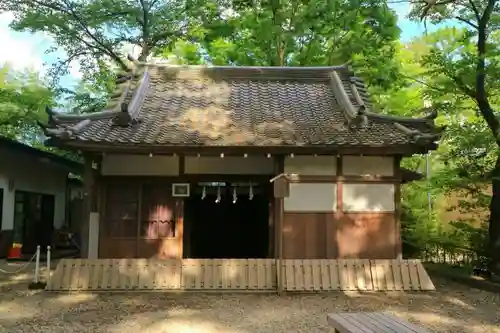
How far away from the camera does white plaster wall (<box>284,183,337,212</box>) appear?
434 inches

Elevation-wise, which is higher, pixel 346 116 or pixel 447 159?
pixel 346 116

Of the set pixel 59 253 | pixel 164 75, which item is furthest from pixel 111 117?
pixel 59 253

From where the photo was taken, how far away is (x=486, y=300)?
9.80 meters

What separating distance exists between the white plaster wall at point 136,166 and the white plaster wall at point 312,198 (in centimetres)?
282

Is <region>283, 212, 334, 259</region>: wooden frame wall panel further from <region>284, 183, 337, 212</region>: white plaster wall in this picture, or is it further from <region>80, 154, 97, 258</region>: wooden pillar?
<region>80, 154, 97, 258</region>: wooden pillar

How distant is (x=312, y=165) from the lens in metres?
11.1

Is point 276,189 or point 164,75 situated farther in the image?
point 164,75

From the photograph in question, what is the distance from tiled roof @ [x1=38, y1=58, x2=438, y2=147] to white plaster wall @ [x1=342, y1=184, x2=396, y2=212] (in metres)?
1.18

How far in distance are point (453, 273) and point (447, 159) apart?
10.4 ft

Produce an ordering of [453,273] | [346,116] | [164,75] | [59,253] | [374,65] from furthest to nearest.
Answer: [374,65], [59,253], [164,75], [453,273], [346,116]

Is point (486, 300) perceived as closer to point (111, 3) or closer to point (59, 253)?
point (59, 253)

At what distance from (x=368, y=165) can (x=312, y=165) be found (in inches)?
52.2

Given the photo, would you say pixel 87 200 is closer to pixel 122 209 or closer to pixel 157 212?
pixel 122 209

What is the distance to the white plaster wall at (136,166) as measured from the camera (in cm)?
1141
